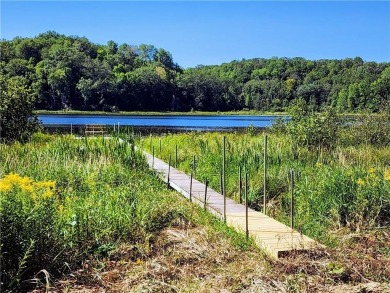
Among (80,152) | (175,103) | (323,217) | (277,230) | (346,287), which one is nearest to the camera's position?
(346,287)

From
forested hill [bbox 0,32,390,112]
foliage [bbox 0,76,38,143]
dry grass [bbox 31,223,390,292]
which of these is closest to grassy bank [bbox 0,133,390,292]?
dry grass [bbox 31,223,390,292]

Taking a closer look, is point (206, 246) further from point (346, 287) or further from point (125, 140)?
point (125, 140)

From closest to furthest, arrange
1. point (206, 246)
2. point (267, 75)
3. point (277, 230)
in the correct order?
1. point (206, 246)
2. point (277, 230)
3. point (267, 75)

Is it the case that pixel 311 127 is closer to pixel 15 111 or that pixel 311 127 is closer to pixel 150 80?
pixel 15 111

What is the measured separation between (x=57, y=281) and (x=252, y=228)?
2.63m

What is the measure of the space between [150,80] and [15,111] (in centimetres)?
8537

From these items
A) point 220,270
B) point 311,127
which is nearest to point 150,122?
point 311,127

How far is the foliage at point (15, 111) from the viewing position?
14008 mm

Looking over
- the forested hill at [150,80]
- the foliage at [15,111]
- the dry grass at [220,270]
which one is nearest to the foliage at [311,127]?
the foliage at [15,111]

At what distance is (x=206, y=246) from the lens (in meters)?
5.33

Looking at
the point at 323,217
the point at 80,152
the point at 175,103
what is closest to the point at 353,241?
the point at 323,217

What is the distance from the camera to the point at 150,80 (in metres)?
98.6

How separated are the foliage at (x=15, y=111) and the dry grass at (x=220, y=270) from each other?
33.2 ft

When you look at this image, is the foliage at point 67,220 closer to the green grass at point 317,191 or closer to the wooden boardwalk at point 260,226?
the wooden boardwalk at point 260,226
